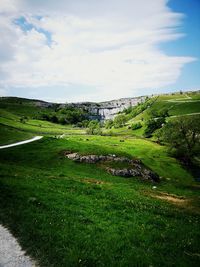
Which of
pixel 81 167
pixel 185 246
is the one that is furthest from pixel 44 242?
pixel 81 167

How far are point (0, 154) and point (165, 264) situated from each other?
47300 millimetres

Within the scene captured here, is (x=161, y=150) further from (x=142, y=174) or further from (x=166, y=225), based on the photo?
(x=166, y=225)

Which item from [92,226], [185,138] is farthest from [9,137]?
[92,226]

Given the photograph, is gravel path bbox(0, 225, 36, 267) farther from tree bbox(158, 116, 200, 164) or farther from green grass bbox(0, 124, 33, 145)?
tree bbox(158, 116, 200, 164)

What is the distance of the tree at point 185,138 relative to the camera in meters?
101

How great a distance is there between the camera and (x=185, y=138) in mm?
102312

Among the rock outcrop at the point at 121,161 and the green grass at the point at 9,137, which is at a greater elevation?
the green grass at the point at 9,137

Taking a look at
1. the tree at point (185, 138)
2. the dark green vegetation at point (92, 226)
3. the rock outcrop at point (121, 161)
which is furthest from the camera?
the tree at point (185, 138)

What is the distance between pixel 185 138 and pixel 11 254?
312 feet

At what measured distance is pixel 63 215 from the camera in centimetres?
2005

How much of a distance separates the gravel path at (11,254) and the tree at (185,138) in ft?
300

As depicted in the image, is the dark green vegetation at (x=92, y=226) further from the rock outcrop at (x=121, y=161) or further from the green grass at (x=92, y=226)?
the rock outcrop at (x=121, y=161)

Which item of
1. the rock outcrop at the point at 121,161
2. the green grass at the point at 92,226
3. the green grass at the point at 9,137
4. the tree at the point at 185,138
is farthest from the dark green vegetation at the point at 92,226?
the tree at the point at 185,138

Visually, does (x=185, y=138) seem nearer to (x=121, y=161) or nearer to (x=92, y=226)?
(x=121, y=161)
